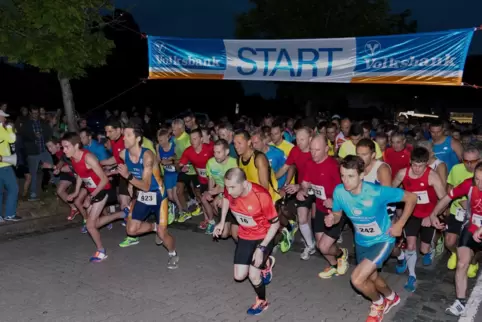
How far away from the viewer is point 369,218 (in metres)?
4.82

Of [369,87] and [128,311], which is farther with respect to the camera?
[369,87]

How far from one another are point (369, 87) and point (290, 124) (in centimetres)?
1819

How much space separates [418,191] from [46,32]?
7338mm

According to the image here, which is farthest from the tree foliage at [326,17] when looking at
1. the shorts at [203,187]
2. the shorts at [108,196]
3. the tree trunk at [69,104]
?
the shorts at [108,196]

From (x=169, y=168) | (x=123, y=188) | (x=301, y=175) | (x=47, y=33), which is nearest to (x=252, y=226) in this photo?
(x=301, y=175)

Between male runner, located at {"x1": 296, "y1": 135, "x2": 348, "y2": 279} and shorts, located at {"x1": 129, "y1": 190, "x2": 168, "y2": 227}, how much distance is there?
6.42 feet

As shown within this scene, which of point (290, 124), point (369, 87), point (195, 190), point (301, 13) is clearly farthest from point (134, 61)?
point (195, 190)

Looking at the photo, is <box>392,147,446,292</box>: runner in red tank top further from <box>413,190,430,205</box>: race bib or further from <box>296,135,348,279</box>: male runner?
<box>296,135,348,279</box>: male runner

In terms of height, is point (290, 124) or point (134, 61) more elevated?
point (134, 61)

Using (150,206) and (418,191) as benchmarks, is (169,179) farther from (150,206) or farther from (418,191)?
(418,191)

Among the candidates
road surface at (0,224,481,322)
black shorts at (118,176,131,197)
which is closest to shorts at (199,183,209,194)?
black shorts at (118,176,131,197)

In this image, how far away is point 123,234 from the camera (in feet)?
27.3

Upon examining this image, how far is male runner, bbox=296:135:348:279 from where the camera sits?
6.19 metres

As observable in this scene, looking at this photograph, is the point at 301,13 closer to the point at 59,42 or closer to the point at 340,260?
the point at 59,42
